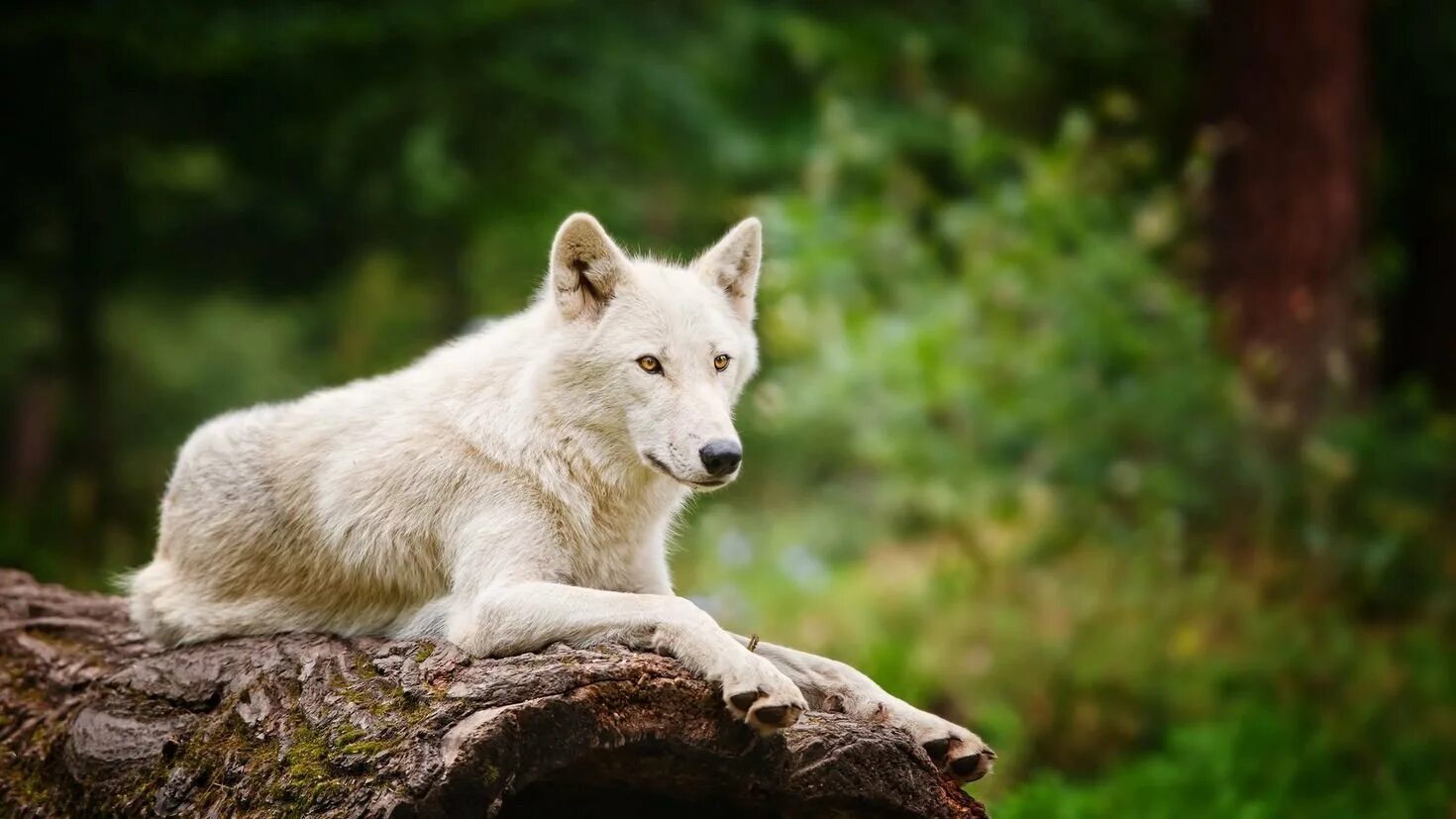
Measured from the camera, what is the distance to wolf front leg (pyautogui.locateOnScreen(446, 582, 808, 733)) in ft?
10.5

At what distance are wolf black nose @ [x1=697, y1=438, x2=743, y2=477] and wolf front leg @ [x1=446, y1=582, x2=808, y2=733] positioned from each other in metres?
0.39

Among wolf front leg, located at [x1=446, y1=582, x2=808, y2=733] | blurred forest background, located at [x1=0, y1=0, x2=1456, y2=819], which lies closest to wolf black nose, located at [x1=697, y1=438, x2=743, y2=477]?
wolf front leg, located at [x1=446, y1=582, x2=808, y2=733]

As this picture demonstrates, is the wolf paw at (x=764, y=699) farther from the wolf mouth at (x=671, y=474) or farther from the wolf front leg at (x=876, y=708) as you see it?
the wolf mouth at (x=671, y=474)

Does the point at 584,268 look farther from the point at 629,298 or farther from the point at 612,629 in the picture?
the point at 612,629

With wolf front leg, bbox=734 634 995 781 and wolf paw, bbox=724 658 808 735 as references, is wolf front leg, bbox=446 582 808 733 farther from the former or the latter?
wolf front leg, bbox=734 634 995 781

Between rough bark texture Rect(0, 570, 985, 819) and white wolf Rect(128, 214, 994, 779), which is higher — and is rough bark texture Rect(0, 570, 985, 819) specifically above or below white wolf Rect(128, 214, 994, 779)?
below

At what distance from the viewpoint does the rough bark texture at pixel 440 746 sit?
122 inches

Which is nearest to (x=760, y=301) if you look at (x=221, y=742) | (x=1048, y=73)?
(x=1048, y=73)

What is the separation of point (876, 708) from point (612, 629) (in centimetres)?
83

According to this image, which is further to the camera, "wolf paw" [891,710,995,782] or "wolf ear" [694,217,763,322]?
"wolf ear" [694,217,763,322]

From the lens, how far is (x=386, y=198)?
11039mm

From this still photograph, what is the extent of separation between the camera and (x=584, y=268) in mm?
4113

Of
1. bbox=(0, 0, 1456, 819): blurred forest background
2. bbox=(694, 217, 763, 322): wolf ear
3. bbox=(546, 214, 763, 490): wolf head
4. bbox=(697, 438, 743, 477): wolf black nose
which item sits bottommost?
bbox=(697, 438, 743, 477): wolf black nose

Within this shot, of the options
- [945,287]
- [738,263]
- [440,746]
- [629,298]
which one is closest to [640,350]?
[629,298]
